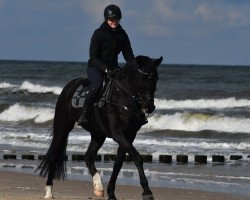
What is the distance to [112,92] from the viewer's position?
11227mm

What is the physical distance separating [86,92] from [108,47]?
2.41ft

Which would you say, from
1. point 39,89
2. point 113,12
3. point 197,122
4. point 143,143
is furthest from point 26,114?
point 113,12

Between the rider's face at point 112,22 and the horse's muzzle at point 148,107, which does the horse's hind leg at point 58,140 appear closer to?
the rider's face at point 112,22

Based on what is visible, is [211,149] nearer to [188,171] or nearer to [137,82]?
[188,171]

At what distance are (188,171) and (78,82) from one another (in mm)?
6913

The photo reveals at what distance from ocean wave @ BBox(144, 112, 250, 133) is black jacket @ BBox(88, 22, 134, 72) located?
→ 2256 centimetres

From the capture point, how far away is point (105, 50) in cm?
1152

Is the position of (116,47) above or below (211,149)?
above

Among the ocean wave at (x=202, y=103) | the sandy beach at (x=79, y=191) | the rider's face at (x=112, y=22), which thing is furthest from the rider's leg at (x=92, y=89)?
the ocean wave at (x=202, y=103)

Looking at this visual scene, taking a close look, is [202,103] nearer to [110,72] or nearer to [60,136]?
[60,136]

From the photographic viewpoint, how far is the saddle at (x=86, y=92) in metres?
11.3

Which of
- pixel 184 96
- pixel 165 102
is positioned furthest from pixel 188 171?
pixel 184 96

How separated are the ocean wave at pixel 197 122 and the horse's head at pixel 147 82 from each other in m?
23.4

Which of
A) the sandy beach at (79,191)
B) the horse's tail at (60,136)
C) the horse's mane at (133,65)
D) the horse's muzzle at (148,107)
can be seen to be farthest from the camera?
the sandy beach at (79,191)
